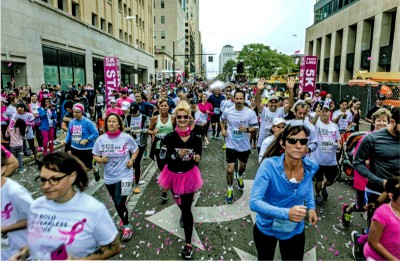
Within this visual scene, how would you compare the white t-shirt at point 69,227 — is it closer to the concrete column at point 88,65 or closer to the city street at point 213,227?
the city street at point 213,227

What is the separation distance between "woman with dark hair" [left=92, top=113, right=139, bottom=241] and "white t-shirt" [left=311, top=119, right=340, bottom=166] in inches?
133

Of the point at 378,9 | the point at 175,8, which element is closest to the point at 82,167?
the point at 378,9

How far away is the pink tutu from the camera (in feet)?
13.0

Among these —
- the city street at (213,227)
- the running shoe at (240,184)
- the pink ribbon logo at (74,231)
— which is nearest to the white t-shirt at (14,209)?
the pink ribbon logo at (74,231)

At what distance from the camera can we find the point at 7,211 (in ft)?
7.52

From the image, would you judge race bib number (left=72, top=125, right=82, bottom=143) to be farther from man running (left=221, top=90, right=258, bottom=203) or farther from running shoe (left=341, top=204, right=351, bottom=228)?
running shoe (left=341, top=204, right=351, bottom=228)

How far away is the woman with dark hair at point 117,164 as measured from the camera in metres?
4.28

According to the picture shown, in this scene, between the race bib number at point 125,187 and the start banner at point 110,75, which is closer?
the race bib number at point 125,187

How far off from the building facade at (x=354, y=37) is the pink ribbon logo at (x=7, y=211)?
1215 inches

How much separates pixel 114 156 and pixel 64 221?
2432mm

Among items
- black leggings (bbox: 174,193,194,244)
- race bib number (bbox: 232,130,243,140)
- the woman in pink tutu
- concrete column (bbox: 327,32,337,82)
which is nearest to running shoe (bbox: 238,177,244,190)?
race bib number (bbox: 232,130,243,140)

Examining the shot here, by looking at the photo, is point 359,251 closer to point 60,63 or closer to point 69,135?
point 69,135

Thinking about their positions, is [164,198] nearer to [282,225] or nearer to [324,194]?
[324,194]

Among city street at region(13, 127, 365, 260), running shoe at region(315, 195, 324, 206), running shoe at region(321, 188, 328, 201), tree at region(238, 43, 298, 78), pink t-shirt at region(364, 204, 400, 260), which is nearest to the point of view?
pink t-shirt at region(364, 204, 400, 260)
